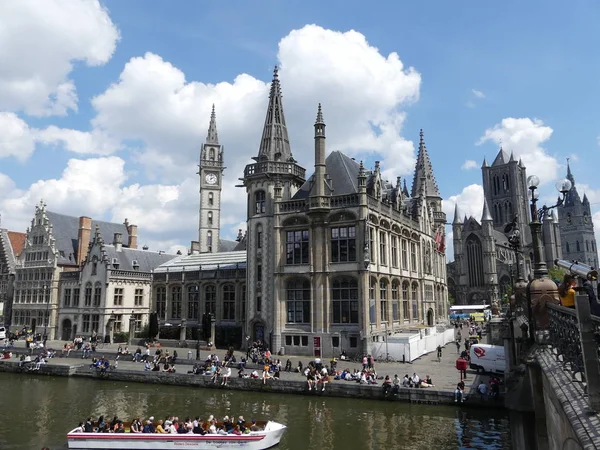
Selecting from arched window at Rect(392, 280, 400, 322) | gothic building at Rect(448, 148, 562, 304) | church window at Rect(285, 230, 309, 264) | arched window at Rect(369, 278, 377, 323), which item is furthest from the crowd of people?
gothic building at Rect(448, 148, 562, 304)

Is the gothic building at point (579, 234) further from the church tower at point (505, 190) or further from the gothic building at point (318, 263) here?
the gothic building at point (318, 263)

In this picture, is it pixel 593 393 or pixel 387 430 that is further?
pixel 387 430

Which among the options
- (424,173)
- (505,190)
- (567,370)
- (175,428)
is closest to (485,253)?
(505,190)

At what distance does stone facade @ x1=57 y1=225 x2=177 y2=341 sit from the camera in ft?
182

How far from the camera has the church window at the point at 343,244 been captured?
39688 mm

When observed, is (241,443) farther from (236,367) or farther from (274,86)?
(274,86)

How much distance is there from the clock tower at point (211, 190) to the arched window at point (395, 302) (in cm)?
4460

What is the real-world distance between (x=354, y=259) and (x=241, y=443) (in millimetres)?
21705

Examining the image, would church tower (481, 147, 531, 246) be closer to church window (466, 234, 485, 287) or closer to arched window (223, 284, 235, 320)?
church window (466, 234, 485, 287)

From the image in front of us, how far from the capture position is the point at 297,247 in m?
41.9

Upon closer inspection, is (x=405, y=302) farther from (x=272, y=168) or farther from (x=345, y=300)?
(x=272, y=168)

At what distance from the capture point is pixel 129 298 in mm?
57438

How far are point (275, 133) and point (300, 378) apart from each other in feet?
84.8

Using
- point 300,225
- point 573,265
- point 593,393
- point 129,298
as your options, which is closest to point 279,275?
point 300,225
